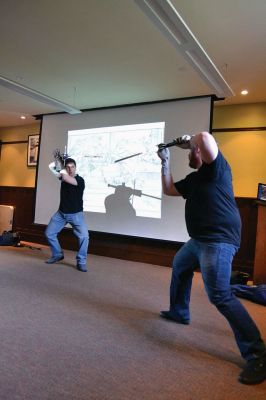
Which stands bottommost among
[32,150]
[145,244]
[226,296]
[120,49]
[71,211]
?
[145,244]

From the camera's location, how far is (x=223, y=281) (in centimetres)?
188

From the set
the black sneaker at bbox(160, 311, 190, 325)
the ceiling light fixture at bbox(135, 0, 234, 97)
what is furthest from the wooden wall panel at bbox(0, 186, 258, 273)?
the black sneaker at bbox(160, 311, 190, 325)

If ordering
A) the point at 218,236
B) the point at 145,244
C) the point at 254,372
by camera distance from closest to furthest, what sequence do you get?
the point at 254,372
the point at 218,236
the point at 145,244

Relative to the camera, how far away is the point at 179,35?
9.21 ft

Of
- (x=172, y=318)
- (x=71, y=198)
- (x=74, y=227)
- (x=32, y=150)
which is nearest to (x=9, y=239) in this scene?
(x=74, y=227)

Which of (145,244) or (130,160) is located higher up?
(130,160)

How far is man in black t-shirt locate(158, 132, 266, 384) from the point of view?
5.95 feet

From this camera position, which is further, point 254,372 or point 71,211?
point 71,211

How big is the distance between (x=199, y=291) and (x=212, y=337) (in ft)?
4.34

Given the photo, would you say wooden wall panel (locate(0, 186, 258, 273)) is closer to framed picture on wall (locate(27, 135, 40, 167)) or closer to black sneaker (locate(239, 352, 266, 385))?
framed picture on wall (locate(27, 135, 40, 167))

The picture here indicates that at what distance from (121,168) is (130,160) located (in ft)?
0.71

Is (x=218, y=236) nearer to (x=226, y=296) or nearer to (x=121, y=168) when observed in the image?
(x=226, y=296)

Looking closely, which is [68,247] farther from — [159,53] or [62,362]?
[62,362]

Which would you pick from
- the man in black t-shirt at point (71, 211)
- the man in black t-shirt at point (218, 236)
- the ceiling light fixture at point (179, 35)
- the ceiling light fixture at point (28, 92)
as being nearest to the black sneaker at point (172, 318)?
the man in black t-shirt at point (218, 236)
